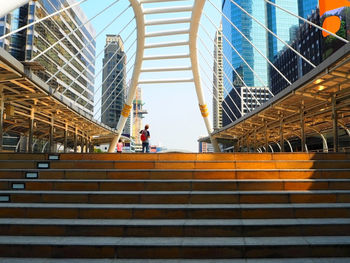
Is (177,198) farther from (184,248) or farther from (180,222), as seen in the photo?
(184,248)

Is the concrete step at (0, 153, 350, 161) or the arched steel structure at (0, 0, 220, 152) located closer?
the concrete step at (0, 153, 350, 161)

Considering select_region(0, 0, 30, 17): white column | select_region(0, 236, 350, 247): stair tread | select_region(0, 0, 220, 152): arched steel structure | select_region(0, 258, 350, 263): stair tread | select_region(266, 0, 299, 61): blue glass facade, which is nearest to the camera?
select_region(0, 258, 350, 263): stair tread

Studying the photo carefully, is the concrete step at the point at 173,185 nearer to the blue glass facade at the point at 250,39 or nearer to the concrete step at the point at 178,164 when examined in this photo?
the concrete step at the point at 178,164

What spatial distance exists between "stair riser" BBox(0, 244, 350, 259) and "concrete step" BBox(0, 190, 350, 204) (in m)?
1.45

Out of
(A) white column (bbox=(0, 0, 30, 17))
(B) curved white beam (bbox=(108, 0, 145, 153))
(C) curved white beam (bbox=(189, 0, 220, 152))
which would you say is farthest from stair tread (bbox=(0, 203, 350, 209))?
(B) curved white beam (bbox=(108, 0, 145, 153))

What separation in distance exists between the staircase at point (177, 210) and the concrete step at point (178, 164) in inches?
0.9

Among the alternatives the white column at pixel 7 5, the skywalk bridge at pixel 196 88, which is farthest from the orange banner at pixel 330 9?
the white column at pixel 7 5

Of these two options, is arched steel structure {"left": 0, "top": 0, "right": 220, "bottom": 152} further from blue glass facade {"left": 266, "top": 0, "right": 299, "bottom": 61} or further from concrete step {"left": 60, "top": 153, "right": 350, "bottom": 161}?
blue glass facade {"left": 266, "top": 0, "right": 299, "bottom": 61}

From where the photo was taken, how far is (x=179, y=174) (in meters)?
7.14

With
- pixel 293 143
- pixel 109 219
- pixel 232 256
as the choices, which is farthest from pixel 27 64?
pixel 293 143

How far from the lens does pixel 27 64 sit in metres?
10.5

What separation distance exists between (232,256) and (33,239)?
121 inches

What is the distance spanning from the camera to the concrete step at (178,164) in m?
7.45

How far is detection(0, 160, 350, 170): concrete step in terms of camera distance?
745 cm
